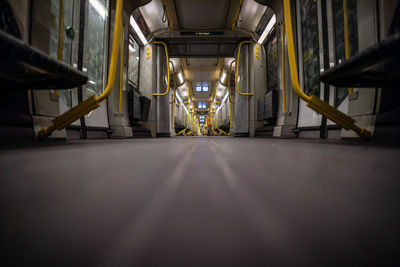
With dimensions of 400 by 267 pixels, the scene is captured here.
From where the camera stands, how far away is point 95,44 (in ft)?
6.98

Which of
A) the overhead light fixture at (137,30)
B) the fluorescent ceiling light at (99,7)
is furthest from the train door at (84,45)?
the overhead light fixture at (137,30)

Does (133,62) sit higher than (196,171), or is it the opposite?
(133,62)

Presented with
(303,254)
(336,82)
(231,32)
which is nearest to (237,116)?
(231,32)

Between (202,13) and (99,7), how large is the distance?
1.93 m

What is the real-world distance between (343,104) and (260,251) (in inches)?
79.4

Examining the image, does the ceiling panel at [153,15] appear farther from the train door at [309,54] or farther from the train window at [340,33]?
the train window at [340,33]

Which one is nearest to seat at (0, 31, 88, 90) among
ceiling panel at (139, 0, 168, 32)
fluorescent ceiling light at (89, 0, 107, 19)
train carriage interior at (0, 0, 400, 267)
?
train carriage interior at (0, 0, 400, 267)

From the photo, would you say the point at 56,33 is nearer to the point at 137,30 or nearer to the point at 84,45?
the point at 84,45

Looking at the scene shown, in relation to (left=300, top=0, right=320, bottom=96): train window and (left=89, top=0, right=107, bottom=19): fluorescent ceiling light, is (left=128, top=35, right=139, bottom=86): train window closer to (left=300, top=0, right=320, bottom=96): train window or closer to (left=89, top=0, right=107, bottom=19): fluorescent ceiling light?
(left=89, top=0, right=107, bottom=19): fluorescent ceiling light

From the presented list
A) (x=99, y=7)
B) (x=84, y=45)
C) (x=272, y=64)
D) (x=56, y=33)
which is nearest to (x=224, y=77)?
(x=272, y=64)

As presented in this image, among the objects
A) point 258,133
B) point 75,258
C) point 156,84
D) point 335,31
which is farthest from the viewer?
point 156,84

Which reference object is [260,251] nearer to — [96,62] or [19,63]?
[19,63]

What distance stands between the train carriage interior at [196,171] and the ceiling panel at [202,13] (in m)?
1.42

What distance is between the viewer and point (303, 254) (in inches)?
4.8
